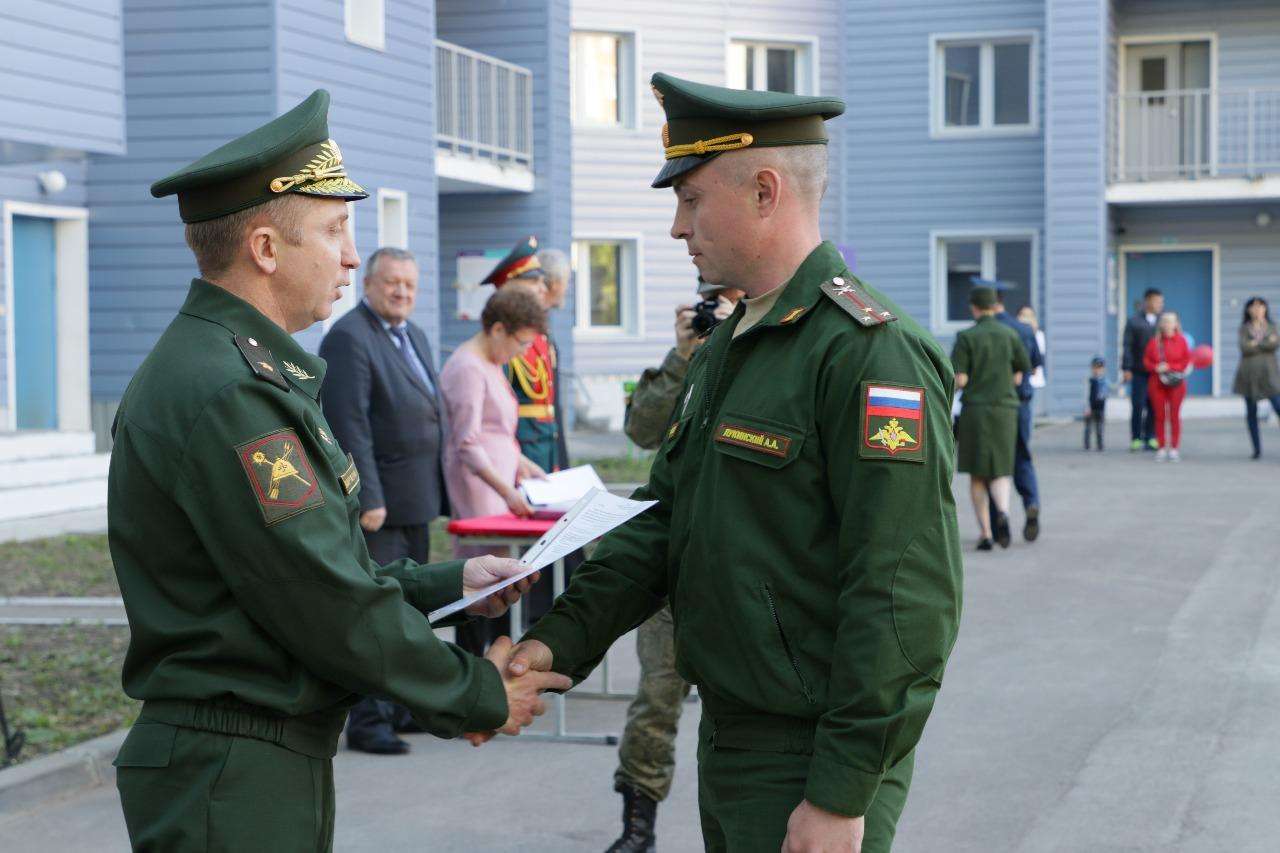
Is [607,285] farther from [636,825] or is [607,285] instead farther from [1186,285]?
[636,825]

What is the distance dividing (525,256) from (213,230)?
208 inches

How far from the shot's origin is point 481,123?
74.1 ft

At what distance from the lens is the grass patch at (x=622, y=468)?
17766mm

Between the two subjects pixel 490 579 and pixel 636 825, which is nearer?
pixel 490 579

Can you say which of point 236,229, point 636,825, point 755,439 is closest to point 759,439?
point 755,439

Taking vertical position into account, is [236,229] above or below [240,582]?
above

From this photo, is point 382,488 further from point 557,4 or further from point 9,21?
point 557,4

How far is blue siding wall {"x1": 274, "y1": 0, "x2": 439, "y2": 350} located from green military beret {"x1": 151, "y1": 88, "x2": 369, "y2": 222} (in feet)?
44.5

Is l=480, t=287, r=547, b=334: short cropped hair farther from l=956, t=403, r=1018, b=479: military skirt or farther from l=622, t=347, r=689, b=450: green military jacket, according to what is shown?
l=956, t=403, r=1018, b=479: military skirt

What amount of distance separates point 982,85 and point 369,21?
1330cm

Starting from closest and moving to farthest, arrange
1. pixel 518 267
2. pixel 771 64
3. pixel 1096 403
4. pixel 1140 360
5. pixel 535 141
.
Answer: pixel 518 267
pixel 1140 360
pixel 1096 403
pixel 535 141
pixel 771 64

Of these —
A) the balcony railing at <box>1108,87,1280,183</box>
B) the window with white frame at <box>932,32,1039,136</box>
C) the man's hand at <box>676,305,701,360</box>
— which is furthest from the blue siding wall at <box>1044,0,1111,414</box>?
the man's hand at <box>676,305,701,360</box>

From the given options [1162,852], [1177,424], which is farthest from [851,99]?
[1162,852]

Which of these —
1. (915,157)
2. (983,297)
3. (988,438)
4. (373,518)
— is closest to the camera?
(373,518)
